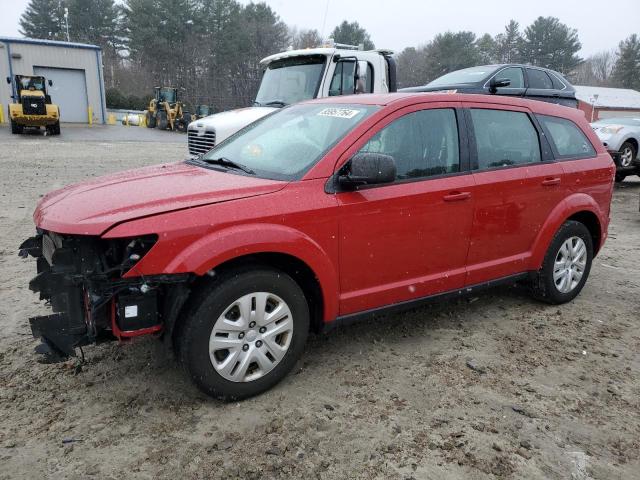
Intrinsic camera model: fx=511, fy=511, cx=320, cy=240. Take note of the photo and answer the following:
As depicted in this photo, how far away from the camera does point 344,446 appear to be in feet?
8.47

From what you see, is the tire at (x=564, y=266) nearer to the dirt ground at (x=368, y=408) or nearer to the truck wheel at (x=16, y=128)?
the dirt ground at (x=368, y=408)

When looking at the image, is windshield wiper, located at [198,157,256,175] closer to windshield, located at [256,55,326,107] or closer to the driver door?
the driver door

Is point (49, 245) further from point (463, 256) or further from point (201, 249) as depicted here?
point (463, 256)

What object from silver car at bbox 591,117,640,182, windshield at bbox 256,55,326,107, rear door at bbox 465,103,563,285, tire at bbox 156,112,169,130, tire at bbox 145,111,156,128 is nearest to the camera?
rear door at bbox 465,103,563,285

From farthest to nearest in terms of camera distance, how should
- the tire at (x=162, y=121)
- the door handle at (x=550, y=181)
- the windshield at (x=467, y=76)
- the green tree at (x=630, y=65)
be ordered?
the green tree at (x=630, y=65) < the tire at (x=162, y=121) < the windshield at (x=467, y=76) < the door handle at (x=550, y=181)

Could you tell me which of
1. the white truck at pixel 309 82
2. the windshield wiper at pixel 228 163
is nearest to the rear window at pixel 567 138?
the windshield wiper at pixel 228 163

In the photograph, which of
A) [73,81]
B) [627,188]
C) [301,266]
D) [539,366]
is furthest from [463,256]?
[73,81]

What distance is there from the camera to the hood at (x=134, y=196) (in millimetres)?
2596

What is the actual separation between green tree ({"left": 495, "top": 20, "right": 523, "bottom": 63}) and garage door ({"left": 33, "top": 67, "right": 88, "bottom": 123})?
155 feet

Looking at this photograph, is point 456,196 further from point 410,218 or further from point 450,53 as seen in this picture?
point 450,53

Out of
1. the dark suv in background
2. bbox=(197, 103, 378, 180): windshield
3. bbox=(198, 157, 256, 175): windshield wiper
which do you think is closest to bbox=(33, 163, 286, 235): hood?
bbox=(198, 157, 256, 175): windshield wiper

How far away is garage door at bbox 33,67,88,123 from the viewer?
3028 cm

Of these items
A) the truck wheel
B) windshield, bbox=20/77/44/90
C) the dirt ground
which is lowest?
the dirt ground

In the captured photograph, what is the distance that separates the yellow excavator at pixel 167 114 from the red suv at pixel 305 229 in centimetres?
2732
